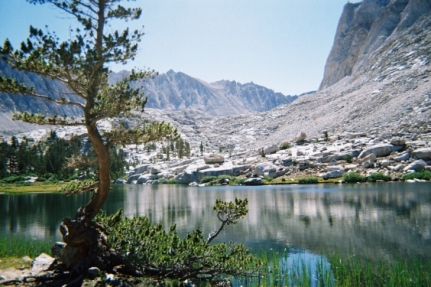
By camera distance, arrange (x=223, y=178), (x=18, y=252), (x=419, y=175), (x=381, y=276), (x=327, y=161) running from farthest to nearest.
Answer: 1. (x=223, y=178)
2. (x=327, y=161)
3. (x=419, y=175)
4. (x=18, y=252)
5. (x=381, y=276)

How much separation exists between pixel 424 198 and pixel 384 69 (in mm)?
117698

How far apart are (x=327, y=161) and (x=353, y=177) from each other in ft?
57.9

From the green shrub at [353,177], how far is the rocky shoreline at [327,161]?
9.57ft

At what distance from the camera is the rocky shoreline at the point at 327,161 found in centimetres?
6900

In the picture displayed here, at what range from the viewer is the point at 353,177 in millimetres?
64812

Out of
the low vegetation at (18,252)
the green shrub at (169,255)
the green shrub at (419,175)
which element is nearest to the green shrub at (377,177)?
the green shrub at (419,175)

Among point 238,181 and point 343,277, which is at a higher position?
point 238,181

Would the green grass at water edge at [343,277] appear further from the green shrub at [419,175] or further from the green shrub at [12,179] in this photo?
the green shrub at [12,179]

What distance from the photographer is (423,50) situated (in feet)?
404

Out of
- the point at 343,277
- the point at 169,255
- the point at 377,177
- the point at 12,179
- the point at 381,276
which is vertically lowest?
the point at 381,276

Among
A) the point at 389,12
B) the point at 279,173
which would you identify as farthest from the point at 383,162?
the point at 389,12

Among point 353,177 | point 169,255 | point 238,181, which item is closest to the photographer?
point 169,255

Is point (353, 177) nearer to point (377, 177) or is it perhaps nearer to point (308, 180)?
point (377, 177)

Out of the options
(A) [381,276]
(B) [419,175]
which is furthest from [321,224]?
(B) [419,175]
